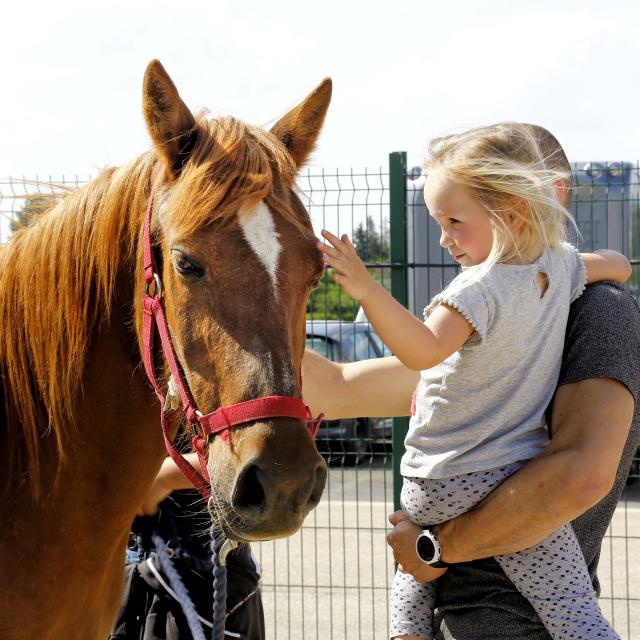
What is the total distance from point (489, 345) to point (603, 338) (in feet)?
0.96

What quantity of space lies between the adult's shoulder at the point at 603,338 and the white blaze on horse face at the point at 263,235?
83 cm

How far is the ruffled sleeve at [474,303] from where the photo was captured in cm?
214

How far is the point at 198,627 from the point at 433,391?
1.07 metres

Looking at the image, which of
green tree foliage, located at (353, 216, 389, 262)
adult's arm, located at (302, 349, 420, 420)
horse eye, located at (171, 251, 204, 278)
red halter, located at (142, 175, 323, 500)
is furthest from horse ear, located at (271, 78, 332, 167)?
green tree foliage, located at (353, 216, 389, 262)

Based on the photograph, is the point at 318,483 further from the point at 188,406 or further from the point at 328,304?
the point at 328,304

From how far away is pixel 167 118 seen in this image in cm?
212

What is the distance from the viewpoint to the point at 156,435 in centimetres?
224

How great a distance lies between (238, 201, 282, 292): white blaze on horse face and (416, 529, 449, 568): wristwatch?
0.80m

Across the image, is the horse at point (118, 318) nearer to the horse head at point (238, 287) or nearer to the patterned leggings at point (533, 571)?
the horse head at point (238, 287)

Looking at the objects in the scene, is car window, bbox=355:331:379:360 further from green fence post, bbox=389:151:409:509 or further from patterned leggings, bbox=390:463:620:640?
patterned leggings, bbox=390:463:620:640

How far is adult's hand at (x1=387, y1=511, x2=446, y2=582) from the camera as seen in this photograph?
226cm

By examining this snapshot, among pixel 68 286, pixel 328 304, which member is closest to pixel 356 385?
pixel 68 286

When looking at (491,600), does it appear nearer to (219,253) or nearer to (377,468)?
(219,253)

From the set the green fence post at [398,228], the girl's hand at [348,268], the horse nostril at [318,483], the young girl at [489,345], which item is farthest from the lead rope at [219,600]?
the green fence post at [398,228]
